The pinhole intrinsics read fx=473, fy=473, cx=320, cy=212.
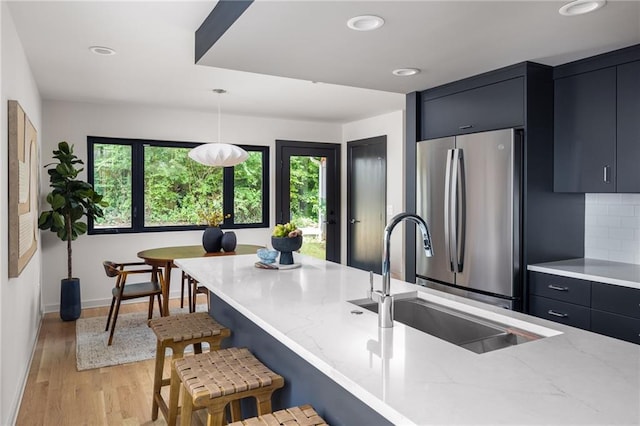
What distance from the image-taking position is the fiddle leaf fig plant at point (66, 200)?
15.4 feet

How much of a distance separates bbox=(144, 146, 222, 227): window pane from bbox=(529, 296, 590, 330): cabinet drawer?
13.7 ft

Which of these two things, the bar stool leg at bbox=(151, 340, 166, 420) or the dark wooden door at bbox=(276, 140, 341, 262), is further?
the dark wooden door at bbox=(276, 140, 341, 262)

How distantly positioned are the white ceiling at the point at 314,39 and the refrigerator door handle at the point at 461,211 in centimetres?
63

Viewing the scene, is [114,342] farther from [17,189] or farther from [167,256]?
[17,189]

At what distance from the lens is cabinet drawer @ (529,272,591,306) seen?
2.86 metres

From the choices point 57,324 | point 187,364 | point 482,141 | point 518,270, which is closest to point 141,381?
point 187,364

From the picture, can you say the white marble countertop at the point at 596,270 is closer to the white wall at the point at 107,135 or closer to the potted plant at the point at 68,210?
the white wall at the point at 107,135

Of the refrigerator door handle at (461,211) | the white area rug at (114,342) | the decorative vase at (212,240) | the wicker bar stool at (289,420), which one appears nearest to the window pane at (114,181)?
the white area rug at (114,342)

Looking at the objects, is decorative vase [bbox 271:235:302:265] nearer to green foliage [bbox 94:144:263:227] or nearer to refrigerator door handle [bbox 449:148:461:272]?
refrigerator door handle [bbox 449:148:461:272]

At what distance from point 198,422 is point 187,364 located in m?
0.96

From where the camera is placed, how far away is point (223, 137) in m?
6.26

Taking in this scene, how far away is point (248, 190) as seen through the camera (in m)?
6.51

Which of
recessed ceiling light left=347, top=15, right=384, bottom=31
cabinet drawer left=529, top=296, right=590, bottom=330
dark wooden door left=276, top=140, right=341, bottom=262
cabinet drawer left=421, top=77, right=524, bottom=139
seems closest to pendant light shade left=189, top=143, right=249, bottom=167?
dark wooden door left=276, top=140, right=341, bottom=262

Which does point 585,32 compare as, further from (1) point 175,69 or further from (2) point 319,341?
(1) point 175,69
